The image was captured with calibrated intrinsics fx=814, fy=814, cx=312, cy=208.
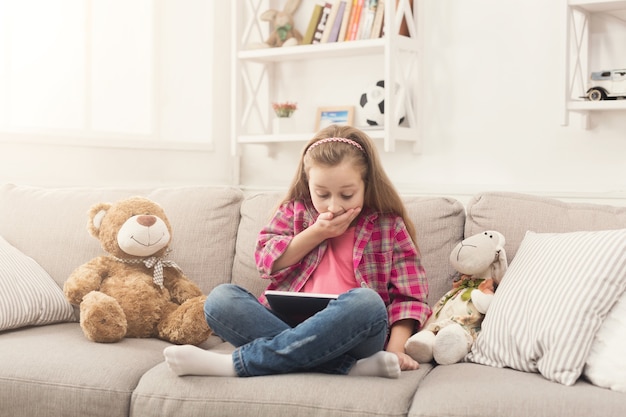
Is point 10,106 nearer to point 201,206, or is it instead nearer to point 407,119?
point 201,206

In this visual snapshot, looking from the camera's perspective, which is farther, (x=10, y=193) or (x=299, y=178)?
(x=10, y=193)

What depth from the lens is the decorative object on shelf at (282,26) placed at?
12.7ft

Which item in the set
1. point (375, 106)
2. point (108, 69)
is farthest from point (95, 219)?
point (375, 106)

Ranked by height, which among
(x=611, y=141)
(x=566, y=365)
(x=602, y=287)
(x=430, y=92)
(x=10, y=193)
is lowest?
(x=566, y=365)

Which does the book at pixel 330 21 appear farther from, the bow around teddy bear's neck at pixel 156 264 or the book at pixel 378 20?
the bow around teddy bear's neck at pixel 156 264

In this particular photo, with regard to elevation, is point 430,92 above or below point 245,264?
above

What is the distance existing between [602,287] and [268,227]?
850 mm

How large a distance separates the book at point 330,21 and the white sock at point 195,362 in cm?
224

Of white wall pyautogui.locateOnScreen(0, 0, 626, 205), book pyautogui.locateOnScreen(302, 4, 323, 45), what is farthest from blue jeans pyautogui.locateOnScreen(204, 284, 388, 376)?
book pyautogui.locateOnScreen(302, 4, 323, 45)

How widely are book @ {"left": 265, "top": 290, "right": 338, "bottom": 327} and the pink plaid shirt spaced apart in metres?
0.17

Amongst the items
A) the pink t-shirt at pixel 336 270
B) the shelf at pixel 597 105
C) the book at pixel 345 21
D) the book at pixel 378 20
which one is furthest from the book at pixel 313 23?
the pink t-shirt at pixel 336 270

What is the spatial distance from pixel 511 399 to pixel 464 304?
1.48ft

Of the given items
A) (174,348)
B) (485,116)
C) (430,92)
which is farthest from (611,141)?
(174,348)

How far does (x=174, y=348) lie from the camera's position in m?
1.74
